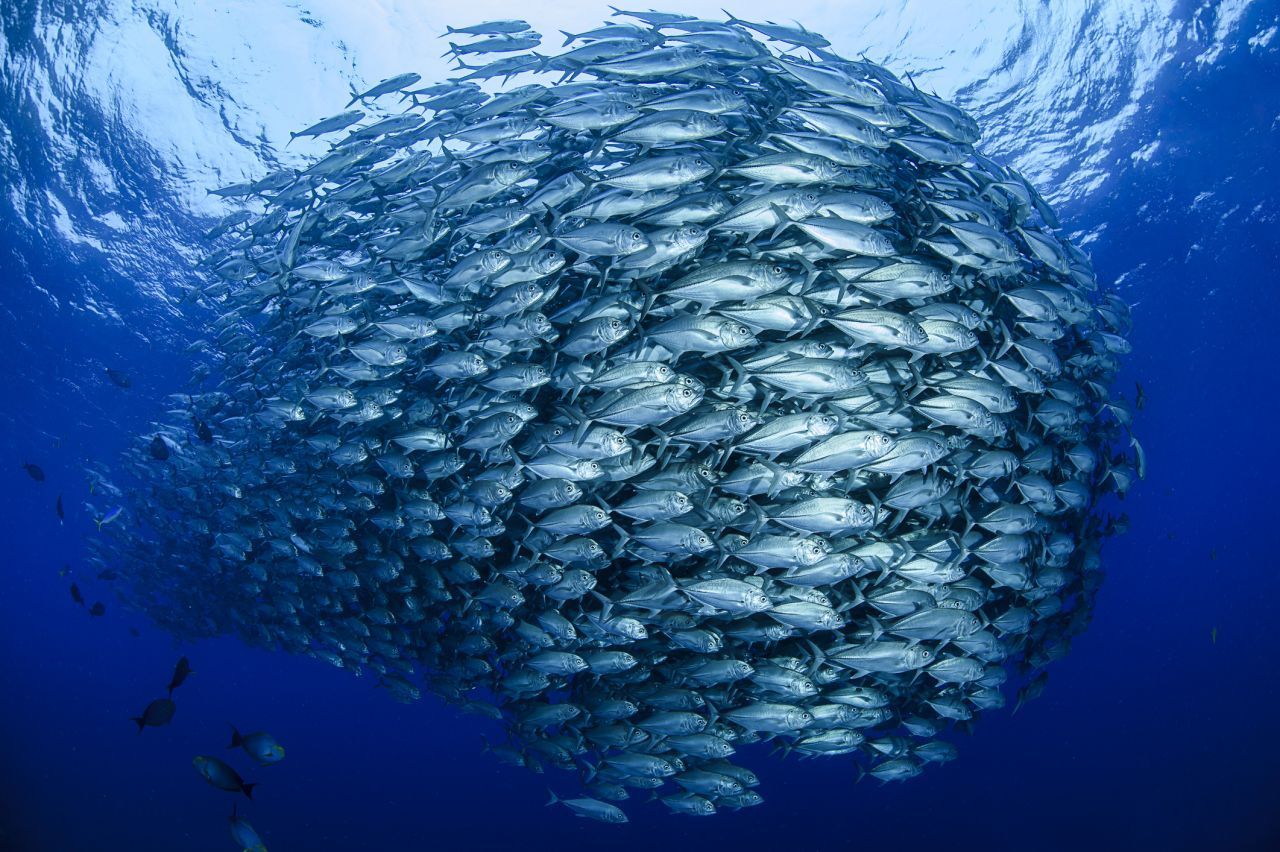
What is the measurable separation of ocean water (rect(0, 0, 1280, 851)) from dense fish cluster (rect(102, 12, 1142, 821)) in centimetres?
726

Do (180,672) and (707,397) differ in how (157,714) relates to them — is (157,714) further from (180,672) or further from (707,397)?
(707,397)

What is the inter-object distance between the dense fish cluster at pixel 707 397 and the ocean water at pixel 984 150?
23.8 feet

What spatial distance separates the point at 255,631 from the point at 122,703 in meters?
79.1

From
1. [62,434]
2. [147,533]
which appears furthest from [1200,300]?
[62,434]

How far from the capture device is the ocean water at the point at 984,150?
40.2ft

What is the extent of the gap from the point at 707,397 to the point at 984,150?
13.7m

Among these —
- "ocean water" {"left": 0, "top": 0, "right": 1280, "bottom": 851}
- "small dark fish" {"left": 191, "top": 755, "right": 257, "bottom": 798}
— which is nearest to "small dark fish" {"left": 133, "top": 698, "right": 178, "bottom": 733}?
Result: "small dark fish" {"left": 191, "top": 755, "right": 257, "bottom": 798}

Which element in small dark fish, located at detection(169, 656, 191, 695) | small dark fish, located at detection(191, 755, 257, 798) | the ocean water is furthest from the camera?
the ocean water

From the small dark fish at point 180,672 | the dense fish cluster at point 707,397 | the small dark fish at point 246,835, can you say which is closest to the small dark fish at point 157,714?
the small dark fish at point 180,672

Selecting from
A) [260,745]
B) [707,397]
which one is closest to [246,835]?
[260,745]

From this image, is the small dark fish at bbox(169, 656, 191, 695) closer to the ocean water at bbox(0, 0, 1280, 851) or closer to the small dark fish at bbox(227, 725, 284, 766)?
the small dark fish at bbox(227, 725, 284, 766)

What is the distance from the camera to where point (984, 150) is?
14.9 m

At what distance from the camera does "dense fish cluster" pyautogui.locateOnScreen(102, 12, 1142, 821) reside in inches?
180

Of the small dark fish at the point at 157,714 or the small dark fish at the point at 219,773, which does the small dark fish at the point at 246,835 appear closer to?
the small dark fish at the point at 219,773
